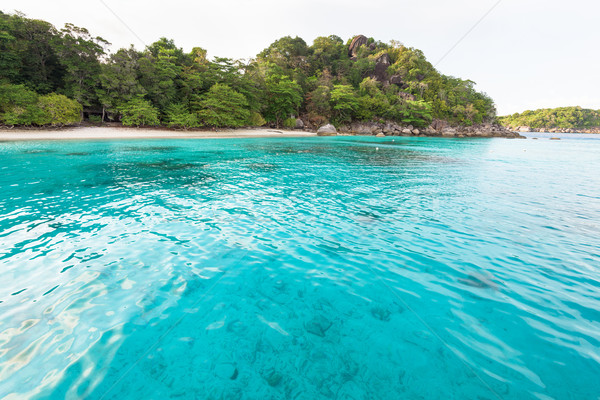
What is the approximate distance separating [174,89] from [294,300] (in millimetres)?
45960

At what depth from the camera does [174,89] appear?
4012 cm

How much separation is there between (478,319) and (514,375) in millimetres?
926

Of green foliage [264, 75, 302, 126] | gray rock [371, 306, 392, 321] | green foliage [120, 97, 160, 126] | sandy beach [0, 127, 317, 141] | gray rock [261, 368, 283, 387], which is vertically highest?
green foliage [264, 75, 302, 126]

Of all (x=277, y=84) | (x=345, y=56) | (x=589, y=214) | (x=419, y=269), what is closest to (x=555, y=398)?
(x=419, y=269)

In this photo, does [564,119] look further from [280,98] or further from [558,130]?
[280,98]

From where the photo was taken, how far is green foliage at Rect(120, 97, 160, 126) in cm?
3466

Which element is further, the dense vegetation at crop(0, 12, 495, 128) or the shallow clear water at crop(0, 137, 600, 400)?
the dense vegetation at crop(0, 12, 495, 128)

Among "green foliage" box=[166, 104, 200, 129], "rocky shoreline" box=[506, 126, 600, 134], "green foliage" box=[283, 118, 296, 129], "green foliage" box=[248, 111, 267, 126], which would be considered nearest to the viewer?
"green foliage" box=[166, 104, 200, 129]

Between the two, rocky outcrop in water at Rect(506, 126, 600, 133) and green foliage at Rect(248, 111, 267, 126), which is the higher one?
rocky outcrop in water at Rect(506, 126, 600, 133)

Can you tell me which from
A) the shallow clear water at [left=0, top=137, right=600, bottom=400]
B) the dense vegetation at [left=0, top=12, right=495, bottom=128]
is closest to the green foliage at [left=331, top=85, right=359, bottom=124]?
the dense vegetation at [left=0, top=12, right=495, bottom=128]

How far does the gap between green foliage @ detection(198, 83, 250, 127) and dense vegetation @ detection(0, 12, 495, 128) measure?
166 millimetres

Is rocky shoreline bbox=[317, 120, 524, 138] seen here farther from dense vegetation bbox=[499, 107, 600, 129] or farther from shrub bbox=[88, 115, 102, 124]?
dense vegetation bbox=[499, 107, 600, 129]

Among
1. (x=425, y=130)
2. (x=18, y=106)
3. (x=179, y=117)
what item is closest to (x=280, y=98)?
(x=179, y=117)

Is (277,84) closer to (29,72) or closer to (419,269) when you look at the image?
(29,72)
